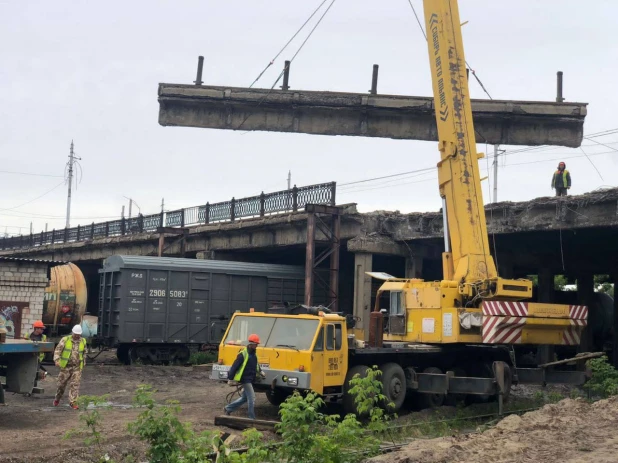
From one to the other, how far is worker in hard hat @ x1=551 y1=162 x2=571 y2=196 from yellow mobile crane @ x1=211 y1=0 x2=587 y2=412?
7.23 meters

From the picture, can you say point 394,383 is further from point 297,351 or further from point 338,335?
point 297,351

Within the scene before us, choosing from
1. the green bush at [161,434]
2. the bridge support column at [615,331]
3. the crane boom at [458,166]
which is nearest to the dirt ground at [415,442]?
the green bush at [161,434]

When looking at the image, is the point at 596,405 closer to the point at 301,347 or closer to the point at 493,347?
the point at 493,347

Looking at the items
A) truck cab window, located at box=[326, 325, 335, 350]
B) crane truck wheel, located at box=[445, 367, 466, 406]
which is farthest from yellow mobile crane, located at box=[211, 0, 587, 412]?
crane truck wheel, located at box=[445, 367, 466, 406]

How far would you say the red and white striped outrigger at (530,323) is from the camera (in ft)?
49.0

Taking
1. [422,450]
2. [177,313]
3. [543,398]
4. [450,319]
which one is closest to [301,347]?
[450,319]

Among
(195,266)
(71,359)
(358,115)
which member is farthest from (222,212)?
(71,359)

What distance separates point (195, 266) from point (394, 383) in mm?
13755

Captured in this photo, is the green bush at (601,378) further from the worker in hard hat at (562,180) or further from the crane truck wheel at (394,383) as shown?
the worker in hard hat at (562,180)

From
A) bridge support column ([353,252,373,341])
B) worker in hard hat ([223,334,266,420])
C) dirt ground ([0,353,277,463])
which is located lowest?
dirt ground ([0,353,277,463])

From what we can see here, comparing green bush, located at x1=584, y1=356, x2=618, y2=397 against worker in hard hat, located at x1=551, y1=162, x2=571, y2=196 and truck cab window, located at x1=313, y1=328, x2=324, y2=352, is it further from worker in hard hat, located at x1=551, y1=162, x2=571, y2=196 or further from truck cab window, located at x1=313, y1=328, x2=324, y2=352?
worker in hard hat, located at x1=551, y1=162, x2=571, y2=196

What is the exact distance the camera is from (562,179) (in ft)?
75.0

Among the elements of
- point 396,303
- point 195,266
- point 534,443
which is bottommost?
point 534,443

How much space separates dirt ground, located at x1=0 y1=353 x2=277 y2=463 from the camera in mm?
10398
